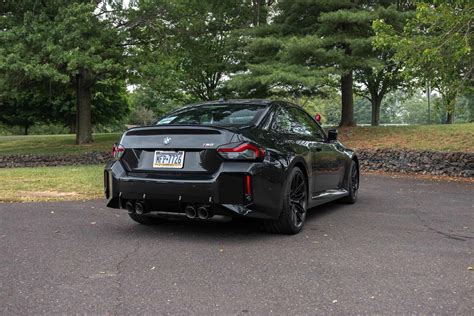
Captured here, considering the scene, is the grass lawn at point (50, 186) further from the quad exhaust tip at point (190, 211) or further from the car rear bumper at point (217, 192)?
the quad exhaust tip at point (190, 211)

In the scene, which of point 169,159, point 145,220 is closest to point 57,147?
point 145,220

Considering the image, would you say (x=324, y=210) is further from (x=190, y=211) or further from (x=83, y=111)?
(x=83, y=111)

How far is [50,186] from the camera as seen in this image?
32.4ft

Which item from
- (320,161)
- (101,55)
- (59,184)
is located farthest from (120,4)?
(320,161)

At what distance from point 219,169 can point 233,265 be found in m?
1.04

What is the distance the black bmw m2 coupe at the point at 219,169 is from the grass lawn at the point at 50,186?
2.97 m

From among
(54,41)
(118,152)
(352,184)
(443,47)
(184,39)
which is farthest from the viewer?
(184,39)

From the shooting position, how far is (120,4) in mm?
21031

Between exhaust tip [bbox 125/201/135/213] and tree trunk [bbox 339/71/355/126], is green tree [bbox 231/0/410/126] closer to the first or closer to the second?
tree trunk [bbox 339/71/355/126]

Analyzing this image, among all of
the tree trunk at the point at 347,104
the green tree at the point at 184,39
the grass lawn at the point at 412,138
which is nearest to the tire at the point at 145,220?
the grass lawn at the point at 412,138

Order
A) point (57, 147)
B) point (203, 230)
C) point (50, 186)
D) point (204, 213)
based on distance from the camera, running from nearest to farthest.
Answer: point (204, 213) < point (203, 230) < point (50, 186) < point (57, 147)

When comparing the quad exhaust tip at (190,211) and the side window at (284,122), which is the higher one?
the side window at (284,122)

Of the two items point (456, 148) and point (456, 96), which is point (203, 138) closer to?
point (456, 96)

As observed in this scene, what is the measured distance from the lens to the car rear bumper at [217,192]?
16.4 ft
